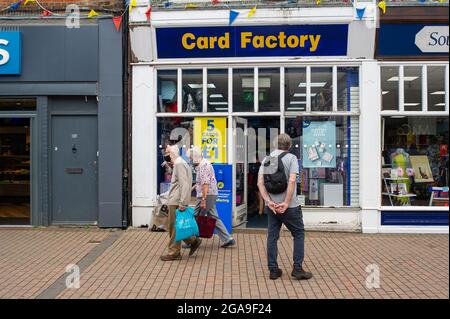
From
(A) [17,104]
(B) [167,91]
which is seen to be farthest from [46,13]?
(B) [167,91]

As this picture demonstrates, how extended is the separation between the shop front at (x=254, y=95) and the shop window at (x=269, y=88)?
20 millimetres

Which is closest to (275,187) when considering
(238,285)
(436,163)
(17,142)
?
(238,285)

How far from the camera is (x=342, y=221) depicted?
31.5 feet

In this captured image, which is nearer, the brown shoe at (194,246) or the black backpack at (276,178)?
the black backpack at (276,178)

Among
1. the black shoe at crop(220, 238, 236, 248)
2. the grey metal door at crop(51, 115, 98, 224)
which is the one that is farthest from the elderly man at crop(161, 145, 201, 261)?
the grey metal door at crop(51, 115, 98, 224)

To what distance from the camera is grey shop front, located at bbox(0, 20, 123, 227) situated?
31.9ft

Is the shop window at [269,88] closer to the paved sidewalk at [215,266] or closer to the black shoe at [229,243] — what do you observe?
the paved sidewalk at [215,266]

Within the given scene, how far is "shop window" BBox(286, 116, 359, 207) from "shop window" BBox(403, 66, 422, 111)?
1.06 m

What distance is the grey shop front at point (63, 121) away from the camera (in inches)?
383

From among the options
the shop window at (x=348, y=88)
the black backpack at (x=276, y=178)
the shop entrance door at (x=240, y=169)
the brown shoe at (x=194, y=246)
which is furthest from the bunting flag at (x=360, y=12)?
the brown shoe at (x=194, y=246)

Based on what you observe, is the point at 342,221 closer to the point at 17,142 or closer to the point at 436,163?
the point at 436,163

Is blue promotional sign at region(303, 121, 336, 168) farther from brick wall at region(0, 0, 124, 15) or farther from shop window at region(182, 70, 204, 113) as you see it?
brick wall at region(0, 0, 124, 15)

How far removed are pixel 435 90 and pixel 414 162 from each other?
146 centimetres

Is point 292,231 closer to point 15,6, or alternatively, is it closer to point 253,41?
point 253,41
